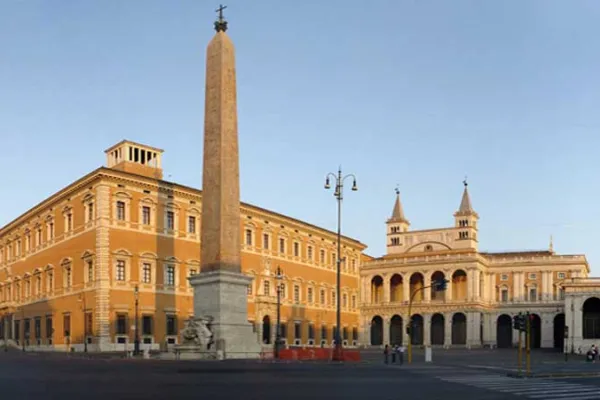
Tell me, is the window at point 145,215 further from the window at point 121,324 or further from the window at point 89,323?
the window at point 89,323

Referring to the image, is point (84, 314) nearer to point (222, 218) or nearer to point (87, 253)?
point (87, 253)

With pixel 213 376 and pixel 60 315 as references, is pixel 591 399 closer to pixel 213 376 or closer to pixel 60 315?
pixel 213 376

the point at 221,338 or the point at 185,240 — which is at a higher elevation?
the point at 185,240

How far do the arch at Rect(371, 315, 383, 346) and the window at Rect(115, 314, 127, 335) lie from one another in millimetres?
48580

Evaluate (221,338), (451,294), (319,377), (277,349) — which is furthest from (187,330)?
(451,294)

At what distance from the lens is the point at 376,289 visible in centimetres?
9762

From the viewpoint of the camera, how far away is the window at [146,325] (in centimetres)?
5444

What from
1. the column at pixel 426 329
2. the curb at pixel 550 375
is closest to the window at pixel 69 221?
the curb at pixel 550 375

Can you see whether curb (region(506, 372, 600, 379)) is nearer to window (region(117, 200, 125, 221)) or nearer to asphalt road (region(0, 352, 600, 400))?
asphalt road (region(0, 352, 600, 400))

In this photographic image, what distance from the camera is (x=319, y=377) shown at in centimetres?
2370

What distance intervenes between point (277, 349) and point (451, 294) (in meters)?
57.7

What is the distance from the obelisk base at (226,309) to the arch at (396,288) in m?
61.6

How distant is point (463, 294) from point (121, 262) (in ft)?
170

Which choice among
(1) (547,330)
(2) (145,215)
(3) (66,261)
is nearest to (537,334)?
(1) (547,330)
